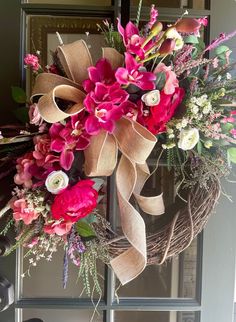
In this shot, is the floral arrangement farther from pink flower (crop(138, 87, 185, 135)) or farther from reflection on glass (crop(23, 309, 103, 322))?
reflection on glass (crop(23, 309, 103, 322))

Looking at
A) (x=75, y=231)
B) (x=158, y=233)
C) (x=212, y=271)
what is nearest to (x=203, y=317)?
(x=212, y=271)

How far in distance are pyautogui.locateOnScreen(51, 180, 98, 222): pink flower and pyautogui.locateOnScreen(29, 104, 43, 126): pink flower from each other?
0.58 feet

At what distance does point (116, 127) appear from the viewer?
1039 millimetres

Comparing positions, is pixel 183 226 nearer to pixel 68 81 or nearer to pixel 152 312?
pixel 152 312

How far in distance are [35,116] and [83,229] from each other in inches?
12.1

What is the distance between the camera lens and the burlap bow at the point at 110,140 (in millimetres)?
1001

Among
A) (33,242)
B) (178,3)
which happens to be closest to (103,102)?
(33,242)

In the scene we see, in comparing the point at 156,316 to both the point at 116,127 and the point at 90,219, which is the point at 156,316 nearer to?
the point at 90,219

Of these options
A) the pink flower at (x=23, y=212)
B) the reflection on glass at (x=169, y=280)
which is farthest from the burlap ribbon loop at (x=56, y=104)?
the reflection on glass at (x=169, y=280)

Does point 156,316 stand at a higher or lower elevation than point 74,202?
lower

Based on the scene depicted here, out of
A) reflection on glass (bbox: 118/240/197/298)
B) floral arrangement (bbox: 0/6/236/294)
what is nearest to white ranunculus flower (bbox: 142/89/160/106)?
floral arrangement (bbox: 0/6/236/294)

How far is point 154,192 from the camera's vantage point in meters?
1.36

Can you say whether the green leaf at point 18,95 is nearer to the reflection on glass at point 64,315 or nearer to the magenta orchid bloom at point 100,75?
the magenta orchid bloom at point 100,75

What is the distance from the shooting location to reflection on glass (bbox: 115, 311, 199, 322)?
4.58 ft
